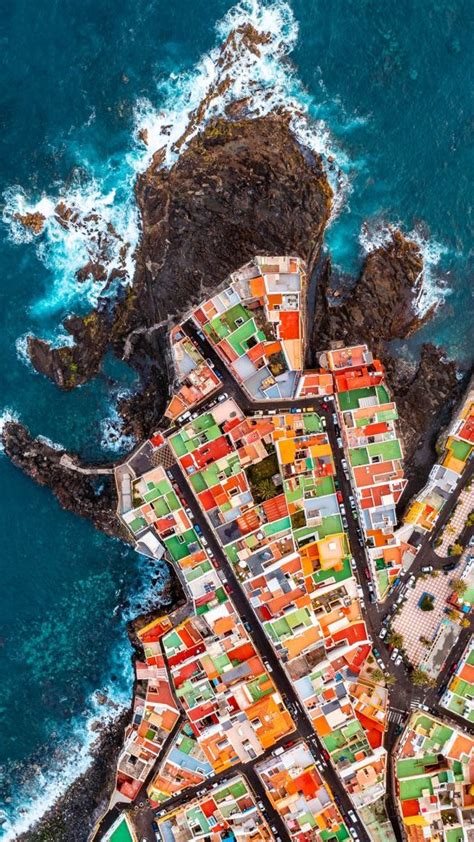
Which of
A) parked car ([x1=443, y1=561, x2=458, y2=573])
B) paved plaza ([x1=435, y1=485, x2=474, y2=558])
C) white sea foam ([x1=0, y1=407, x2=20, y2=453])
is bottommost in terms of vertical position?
parked car ([x1=443, y1=561, x2=458, y2=573])

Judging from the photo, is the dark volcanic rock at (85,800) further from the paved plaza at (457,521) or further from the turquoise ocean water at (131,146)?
the paved plaza at (457,521)

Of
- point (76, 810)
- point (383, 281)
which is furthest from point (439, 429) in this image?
point (76, 810)

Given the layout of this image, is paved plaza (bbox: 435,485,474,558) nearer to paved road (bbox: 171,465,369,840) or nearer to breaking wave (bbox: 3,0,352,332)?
paved road (bbox: 171,465,369,840)

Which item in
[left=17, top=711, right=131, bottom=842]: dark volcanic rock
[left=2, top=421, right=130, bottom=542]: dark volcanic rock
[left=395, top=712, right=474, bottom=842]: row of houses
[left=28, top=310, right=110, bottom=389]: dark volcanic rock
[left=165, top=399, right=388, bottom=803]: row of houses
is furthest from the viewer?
[left=17, top=711, right=131, bottom=842]: dark volcanic rock

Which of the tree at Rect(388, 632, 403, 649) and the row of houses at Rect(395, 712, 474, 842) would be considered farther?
the tree at Rect(388, 632, 403, 649)

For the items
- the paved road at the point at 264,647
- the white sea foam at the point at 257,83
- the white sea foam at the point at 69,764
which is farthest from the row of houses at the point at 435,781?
the white sea foam at the point at 257,83

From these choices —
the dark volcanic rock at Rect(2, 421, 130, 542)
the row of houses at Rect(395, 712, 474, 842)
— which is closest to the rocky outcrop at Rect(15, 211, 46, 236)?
the dark volcanic rock at Rect(2, 421, 130, 542)

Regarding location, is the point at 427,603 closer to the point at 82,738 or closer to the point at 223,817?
the point at 223,817
